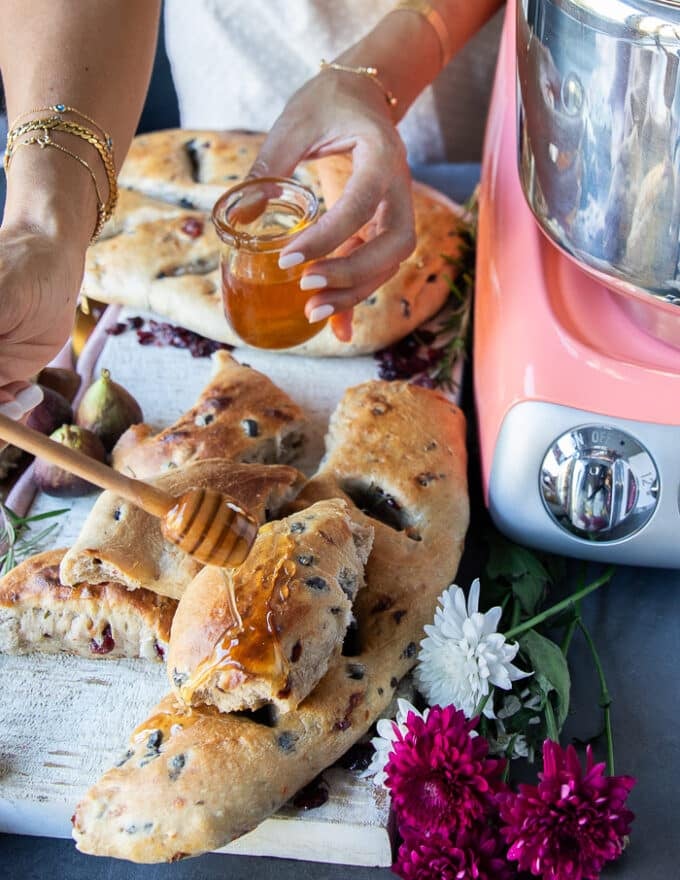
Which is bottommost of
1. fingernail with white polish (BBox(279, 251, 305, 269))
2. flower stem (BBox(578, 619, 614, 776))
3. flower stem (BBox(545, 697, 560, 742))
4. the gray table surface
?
the gray table surface

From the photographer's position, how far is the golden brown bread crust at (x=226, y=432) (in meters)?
1.00

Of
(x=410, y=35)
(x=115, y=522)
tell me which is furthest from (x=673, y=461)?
(x=410, y=35)

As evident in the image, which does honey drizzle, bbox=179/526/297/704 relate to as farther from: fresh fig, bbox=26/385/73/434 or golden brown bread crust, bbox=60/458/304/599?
fresh fig, bbox=26/385/73/434

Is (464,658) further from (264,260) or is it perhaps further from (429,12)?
(429,12)

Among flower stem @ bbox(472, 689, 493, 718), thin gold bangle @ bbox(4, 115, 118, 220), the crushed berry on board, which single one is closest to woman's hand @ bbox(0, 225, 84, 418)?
thin gold bangle @ bbox(4, 115, 118, 220)

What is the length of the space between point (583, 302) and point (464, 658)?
0.38 metres

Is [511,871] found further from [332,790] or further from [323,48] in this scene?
[323,48]

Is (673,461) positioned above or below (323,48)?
below

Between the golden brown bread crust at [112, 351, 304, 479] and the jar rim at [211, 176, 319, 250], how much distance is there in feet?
0.56

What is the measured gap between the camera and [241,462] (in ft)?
3.28

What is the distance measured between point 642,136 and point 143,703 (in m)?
0.63

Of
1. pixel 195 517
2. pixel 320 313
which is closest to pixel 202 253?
pixel 320 313

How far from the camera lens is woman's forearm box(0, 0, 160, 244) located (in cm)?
87

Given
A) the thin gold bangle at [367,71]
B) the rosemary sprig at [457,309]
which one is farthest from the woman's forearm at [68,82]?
the rosemary sprig at [457,309]
